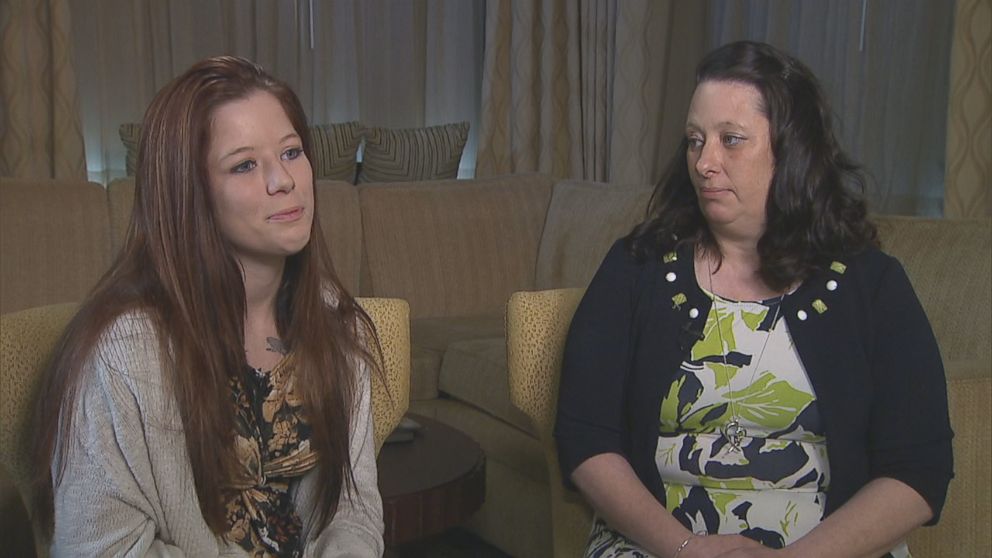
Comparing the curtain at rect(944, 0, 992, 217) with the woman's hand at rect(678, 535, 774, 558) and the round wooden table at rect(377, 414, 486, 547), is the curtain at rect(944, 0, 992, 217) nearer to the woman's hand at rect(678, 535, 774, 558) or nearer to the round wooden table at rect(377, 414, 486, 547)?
the round wooden table at rect(377, 414, 486, 547)

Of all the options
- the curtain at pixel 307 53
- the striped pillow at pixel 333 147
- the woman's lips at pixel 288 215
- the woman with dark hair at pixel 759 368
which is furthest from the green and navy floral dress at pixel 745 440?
the curtain at pixel 307 53

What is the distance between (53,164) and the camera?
16.5ft

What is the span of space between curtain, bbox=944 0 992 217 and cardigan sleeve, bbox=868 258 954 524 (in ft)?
6.31

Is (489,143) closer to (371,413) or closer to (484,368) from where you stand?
(484,368)

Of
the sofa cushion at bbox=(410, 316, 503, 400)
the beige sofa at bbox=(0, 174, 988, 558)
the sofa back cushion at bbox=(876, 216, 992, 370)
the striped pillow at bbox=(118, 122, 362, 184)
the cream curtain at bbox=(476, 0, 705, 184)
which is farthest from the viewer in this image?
the cream curtain at bbox=(476, 0, 705, 184)

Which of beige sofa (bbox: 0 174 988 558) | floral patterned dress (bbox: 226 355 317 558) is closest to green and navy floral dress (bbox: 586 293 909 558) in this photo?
floral patterned dress (bbox: 226 355 317 558)

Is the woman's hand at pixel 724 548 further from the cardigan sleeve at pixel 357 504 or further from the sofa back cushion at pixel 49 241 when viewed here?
the sofa back cushion at pixel 49 241

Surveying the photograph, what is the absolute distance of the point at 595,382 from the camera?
75.1 inches

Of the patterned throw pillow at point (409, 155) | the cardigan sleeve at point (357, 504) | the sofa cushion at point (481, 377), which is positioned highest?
the patterned throw pillow at point (409, 155)

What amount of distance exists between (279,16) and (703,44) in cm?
194

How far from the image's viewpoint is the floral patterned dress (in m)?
1.57

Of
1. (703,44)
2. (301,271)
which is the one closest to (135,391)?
(301,271)

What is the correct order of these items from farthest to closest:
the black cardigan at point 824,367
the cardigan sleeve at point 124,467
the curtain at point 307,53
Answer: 1. the curtain at point 307,53
2. the black cardigan at point 824,367
3. the cardigan sleeve at point 124,467

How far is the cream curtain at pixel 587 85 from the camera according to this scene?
203 inches
